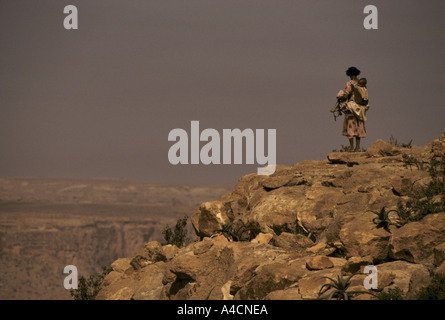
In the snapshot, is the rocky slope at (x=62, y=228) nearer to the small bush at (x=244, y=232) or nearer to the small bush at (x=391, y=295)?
the small bush at (x=244, y=232)

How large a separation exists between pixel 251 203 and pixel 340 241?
5.21 m

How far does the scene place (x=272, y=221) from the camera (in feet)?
59.2

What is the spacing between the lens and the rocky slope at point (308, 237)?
536 inches

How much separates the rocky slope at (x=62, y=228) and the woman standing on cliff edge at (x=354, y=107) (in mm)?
82628

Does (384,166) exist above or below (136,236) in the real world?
above

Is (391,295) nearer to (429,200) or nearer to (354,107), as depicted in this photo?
(429,200)

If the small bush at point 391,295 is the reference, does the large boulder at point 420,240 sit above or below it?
above

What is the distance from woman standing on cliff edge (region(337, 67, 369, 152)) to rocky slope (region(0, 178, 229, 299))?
82.6 meters

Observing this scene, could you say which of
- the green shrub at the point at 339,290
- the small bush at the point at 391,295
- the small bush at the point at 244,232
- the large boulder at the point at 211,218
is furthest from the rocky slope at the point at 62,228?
the small bush at the point at 391,295

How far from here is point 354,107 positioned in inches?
901

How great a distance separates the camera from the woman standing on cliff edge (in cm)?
2284
